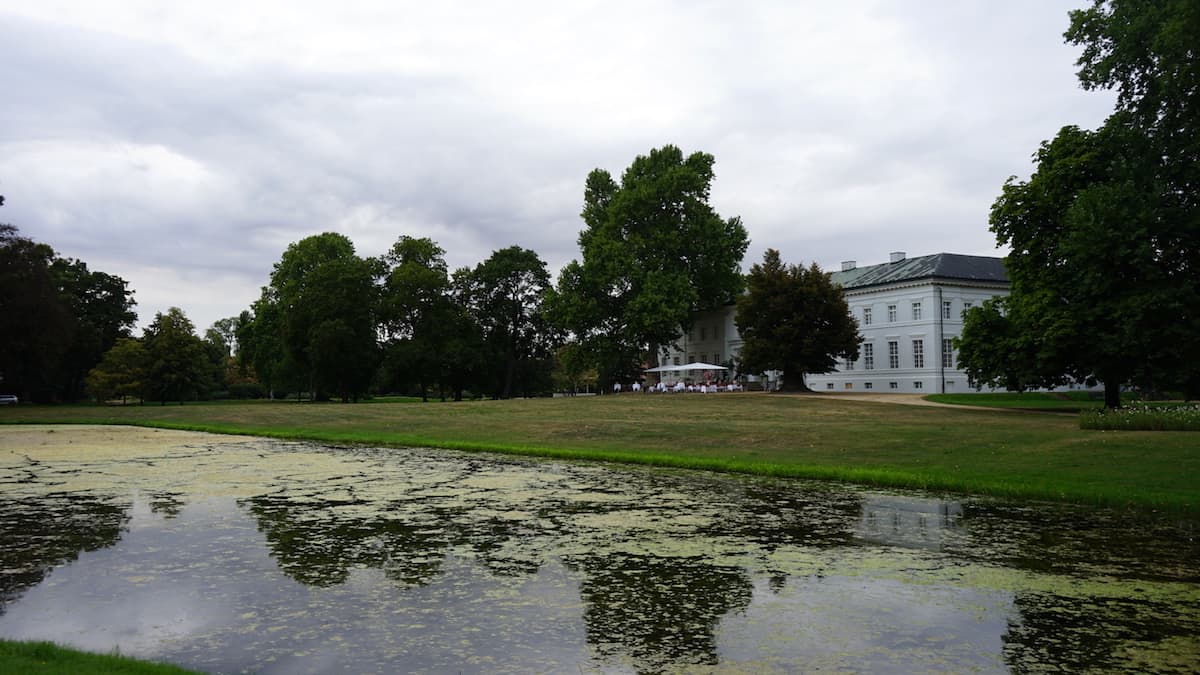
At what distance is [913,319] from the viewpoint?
227 feet

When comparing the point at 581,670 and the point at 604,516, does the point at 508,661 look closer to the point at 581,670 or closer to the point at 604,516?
the point at 581,670

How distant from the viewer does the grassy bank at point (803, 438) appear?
1850cm

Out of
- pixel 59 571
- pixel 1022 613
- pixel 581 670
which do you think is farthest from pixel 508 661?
pixel 59 571

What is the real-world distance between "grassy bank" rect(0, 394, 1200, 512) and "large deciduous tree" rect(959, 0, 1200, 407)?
3751 mm

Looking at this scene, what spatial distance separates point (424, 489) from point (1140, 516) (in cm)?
1335

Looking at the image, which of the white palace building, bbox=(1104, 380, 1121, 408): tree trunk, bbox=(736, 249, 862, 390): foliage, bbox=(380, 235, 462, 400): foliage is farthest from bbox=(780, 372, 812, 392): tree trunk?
bbox=(380, 235, 462, 400): foliage

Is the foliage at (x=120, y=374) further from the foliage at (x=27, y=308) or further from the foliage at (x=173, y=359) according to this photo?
the foliage at (x=27, y=308)

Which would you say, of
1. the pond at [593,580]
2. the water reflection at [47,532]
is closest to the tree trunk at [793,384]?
the pond at [593,580]

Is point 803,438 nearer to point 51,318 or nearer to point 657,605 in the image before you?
point 657,605

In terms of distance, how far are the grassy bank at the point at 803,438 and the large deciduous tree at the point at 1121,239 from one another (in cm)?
375

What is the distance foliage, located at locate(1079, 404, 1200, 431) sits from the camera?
85.4 feet

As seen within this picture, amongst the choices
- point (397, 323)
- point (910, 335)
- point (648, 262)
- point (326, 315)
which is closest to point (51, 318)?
point (326, 315)

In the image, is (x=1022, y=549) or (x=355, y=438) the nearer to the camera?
(x=1022, y=549)

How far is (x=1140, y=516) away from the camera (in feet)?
47.8
